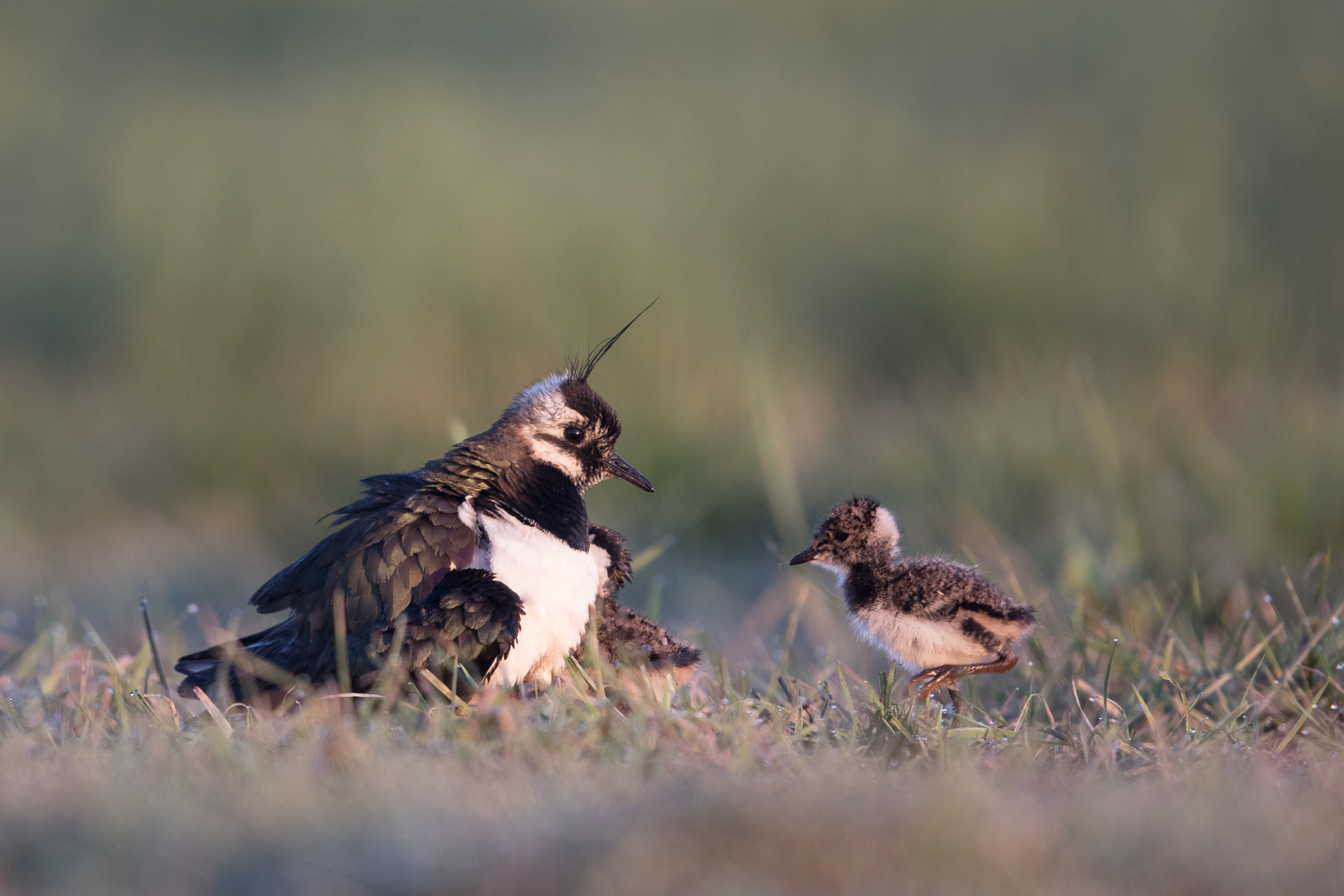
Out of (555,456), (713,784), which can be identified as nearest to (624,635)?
(555,456)

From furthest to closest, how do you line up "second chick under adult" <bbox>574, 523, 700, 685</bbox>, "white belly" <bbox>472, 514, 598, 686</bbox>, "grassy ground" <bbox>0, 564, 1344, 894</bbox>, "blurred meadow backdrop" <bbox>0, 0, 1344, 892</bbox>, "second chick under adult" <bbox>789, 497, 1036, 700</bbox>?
"blurred meadow backdrop" <bbox>0, 0, 1344, 892</bbox>, "second chick under adult" <bbox>789, 497, 1036, 700</bbox>, "second chick under adult" <bbox>574, 523, 700, 685</bbox>, "white belly" <bbox>472, 514, 598, 686</bbox>, "grassy ground" <bbox>0, 564, 1344, 894</bbox>

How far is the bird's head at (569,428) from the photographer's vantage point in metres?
4.33

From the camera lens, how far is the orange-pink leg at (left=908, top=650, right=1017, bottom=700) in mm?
4062

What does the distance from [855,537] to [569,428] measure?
1.01 metres

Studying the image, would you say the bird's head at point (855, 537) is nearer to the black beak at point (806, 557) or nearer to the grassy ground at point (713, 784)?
the black beak at point (806, 557)

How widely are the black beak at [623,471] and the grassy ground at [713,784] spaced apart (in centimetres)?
69

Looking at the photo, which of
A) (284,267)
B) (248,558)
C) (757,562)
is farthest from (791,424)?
(284,267)

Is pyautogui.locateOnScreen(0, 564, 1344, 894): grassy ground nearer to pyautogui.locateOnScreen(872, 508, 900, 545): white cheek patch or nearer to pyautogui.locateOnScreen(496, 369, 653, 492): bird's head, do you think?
pyautogui.locateOnScreen(872, 508, 900, 545): white cheek patch

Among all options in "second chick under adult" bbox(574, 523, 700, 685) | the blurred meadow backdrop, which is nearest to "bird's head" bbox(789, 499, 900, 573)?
"second chick under adult" bbox(574, 523, 700, 685)

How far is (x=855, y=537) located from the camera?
449 centimetres

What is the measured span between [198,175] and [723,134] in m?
4.38

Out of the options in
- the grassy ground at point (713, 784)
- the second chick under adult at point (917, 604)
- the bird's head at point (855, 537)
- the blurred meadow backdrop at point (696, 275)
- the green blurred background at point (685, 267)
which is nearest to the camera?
the grassy ground at point (713, 784)

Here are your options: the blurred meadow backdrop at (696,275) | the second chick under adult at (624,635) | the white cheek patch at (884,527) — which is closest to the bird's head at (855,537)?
the white cheek patch at (884,527)

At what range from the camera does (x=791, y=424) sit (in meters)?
8.66
